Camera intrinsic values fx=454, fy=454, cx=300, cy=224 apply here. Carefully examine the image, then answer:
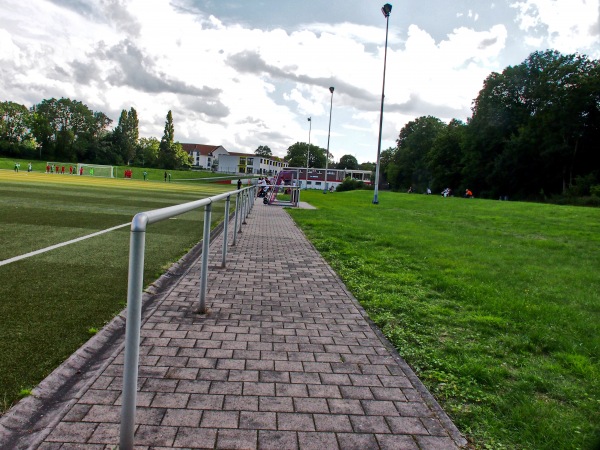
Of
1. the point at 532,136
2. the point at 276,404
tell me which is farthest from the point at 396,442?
the point at 532,136

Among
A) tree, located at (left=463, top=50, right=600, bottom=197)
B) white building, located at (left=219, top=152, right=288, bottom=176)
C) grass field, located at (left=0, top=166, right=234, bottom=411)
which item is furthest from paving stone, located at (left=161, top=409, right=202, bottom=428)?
white building, located at (left=219, top=152, right=288, bottom=176)

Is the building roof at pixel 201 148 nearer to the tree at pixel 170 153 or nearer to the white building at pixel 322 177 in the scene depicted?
the tree at pixel 170 153

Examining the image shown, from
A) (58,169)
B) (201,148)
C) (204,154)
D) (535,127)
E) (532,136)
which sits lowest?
(58,169)

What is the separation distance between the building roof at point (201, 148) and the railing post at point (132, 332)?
156185mm

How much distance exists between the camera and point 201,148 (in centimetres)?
15475

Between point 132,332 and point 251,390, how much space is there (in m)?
1.10

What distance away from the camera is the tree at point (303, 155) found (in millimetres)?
149875

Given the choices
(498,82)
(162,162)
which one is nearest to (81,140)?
(162,162)

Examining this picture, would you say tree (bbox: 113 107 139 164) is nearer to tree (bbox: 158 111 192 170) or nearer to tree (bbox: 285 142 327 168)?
tree (bbox: 158 111 192 170)

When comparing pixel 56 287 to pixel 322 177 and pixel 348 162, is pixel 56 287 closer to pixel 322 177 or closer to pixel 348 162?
pixel 322 177

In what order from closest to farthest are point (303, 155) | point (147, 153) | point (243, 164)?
point (147, 153), point (243, 164), point (303, 155)

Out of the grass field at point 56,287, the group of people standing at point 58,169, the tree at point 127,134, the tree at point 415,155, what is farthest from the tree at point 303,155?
the grass field at point 56,287

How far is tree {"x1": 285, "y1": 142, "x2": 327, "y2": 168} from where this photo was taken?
14988cm

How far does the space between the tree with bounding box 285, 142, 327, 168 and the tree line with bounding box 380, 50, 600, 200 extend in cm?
7967
